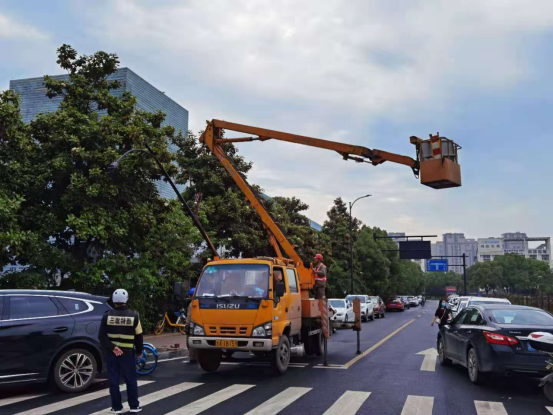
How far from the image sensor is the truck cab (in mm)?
9953

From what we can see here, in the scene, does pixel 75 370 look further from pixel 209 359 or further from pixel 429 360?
pixel 429 360

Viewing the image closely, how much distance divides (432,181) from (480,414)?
19.2 ft

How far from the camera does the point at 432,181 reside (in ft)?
38.4

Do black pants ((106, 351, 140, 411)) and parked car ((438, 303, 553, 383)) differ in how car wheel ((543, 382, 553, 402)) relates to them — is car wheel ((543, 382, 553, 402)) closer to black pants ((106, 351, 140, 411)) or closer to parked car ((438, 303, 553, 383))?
parked car ((438, 303, 553, 383))

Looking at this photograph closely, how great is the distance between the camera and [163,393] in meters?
8.45

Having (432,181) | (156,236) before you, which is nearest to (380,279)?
(156,236)

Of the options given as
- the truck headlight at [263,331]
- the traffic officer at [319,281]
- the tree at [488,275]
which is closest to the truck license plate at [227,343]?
the truck headlight at [263,331]

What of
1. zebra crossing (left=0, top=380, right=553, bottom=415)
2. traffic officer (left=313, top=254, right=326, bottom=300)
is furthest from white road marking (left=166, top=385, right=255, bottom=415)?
traffic officer (left=313, top=254, right=326, bottom=300)

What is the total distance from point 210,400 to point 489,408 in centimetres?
415

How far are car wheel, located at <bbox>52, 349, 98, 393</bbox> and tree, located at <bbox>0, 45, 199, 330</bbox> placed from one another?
6415 millimetres

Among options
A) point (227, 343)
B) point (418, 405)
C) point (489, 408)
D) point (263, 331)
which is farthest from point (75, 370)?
point (489, 408)

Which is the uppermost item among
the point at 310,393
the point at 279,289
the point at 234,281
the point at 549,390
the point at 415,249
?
the point at 415,249

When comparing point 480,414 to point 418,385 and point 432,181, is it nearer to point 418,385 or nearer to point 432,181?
point 418,385

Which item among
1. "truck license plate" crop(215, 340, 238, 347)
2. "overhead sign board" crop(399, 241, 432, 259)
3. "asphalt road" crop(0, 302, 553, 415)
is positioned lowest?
"asphalt road" crop(0, 302, 553, 415)
